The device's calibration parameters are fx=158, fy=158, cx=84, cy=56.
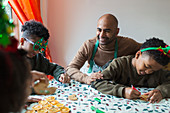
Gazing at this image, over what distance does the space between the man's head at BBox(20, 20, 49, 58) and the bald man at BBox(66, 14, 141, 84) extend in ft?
1.75

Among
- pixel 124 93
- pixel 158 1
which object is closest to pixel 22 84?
pixel 124 93

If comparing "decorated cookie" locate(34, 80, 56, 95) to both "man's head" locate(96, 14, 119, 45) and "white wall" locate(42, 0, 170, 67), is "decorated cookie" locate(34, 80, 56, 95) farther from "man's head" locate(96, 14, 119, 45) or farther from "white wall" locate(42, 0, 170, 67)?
"white wall" locate(42, 0, 170, 67)

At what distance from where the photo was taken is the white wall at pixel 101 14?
302 cm

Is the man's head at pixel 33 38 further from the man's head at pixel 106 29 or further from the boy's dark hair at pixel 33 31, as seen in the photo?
the man's head at pixel 106 29

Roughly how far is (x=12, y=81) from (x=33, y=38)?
3.16 ft

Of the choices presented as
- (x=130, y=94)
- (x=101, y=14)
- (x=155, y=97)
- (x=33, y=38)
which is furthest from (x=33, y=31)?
(x=101, y=14)

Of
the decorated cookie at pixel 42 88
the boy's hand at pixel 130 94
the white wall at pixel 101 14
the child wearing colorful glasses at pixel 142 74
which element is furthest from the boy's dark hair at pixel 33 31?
the white wall at pixel 101 14

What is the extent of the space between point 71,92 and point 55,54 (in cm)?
A: 219

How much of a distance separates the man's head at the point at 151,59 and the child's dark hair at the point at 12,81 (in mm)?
1054

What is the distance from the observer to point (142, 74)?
1430 mm

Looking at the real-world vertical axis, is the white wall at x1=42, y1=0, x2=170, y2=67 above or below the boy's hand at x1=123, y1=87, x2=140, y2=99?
above

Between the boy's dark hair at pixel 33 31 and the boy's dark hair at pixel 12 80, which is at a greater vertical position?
the boy's dark hair at pixel 33 31

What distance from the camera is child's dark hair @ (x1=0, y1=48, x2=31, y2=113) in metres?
0.41

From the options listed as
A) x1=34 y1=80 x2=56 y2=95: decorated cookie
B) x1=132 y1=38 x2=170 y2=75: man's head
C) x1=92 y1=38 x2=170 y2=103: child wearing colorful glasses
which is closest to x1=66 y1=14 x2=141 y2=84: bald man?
x1=92 y1=38 x2=170 y2=103: child wearing colorful glasses
